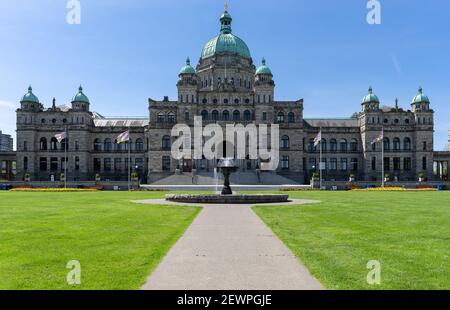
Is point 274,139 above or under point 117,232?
above

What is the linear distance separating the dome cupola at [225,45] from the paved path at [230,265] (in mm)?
88714

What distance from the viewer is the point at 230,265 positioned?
10.9 meters

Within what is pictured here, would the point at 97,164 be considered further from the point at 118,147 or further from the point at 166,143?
the point at 166,143

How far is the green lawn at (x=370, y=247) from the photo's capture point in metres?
9.43

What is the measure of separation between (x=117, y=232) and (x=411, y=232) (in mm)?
12126

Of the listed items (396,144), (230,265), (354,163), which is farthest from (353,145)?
(230,265)

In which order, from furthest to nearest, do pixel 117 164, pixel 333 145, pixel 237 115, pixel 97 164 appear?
pixel 333 145 < pixel 117 164 < pixel 97 164 < pixel 237 115

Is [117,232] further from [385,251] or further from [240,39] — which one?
[240,39]

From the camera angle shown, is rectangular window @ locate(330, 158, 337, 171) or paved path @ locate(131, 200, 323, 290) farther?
rectangular window @ locate(330, 158, 337, 171)

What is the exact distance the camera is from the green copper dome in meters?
101

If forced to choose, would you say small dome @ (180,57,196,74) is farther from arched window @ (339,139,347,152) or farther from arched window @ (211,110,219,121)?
arched window @ (339,139,347,152)

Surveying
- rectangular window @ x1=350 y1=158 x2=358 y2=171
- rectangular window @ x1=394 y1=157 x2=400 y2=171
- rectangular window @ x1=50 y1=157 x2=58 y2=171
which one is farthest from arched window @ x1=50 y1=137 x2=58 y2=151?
rectangular window @ x1=394 y1=157 x2=400 y2=171

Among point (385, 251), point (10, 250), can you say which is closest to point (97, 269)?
point (10, 250)

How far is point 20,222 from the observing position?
19.2 meters
